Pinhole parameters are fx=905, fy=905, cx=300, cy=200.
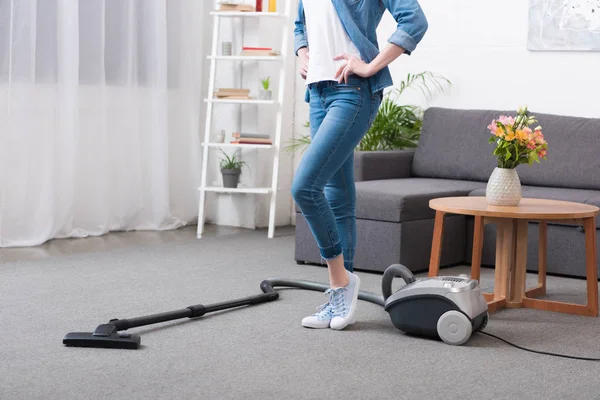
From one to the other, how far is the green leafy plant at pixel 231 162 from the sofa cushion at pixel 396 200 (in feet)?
4.94

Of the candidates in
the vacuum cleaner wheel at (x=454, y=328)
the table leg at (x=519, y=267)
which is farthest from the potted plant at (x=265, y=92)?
the vacuum cleaner wheel at (x=454, y=328)

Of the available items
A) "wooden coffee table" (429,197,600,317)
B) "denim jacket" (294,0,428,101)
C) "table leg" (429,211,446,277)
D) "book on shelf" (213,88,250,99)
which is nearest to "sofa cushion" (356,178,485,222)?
"wooden coffee table" (429,197,600,317)

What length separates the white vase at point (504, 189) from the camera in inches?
137

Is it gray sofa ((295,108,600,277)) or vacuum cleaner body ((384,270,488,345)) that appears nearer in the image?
vacuum cleaner body ((384,270,488,345))

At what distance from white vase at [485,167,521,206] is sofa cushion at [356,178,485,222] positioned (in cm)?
76

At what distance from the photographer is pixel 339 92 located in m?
2.95

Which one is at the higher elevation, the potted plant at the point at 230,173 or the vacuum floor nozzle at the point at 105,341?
the potted plant at the point at 230,173

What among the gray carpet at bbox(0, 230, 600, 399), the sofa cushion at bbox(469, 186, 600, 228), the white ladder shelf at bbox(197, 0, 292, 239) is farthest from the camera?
the white ladder shelf at bbox(197, 0, 292, 239)

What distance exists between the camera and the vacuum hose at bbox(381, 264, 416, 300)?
119 inches

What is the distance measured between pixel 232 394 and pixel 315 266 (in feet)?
7.25

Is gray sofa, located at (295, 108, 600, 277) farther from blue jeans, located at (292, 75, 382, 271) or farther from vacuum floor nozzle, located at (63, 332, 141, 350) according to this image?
vacuum floor nozzle, located at (63, 332, 141, 350)

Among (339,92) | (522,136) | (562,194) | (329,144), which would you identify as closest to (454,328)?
(329,144)

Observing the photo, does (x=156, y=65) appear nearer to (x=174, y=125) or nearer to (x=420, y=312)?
(x=174, y=125)

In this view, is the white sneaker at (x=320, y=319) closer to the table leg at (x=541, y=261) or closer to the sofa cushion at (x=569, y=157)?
the table leg at (x=541, y=261)
